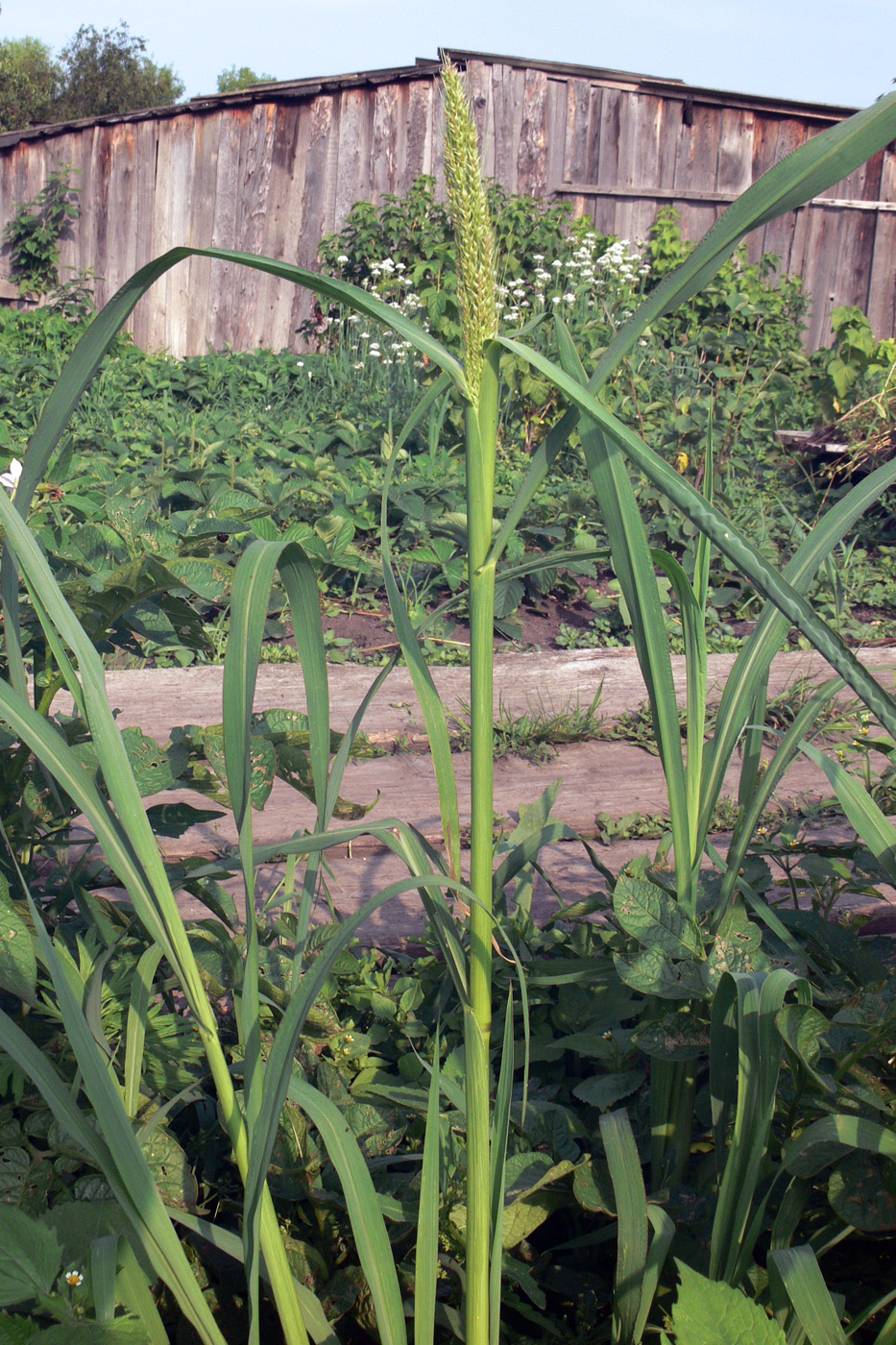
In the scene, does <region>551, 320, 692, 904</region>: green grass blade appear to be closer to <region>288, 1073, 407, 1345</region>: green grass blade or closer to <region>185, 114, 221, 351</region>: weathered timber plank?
<region>288, 1073, 407, 1345</region>: green grass blade

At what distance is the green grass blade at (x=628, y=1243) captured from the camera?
0.69 metres

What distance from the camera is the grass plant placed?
1.85 feet

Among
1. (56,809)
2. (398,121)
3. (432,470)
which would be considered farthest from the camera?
(398,121)

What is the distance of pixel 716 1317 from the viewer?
1.86 ft

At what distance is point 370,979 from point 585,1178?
18.5 inches

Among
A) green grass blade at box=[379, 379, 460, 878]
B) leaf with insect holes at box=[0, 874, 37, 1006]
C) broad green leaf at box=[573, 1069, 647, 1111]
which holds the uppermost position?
green grass blade at box=[379, 379, 460, 878]

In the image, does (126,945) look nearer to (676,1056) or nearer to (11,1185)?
(11,1185)

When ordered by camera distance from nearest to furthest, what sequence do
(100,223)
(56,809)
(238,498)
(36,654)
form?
(56,809)
(36,654)
(238,498)
(100,223)

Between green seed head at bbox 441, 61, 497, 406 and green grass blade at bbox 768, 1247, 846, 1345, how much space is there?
0.61m

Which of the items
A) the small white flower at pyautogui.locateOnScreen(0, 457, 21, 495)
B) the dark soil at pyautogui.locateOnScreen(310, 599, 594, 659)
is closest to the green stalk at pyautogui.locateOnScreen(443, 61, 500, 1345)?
the small white flower at pyautogui.locateOnScreen(0, 457, 21, 495)

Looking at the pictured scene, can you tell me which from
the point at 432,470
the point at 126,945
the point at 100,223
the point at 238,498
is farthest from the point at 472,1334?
the point at 100,223

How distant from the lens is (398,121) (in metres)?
7.88

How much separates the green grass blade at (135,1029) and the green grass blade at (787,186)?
0.60 metres

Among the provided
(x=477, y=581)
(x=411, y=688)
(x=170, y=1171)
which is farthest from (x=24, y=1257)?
(x=411, y=688)
